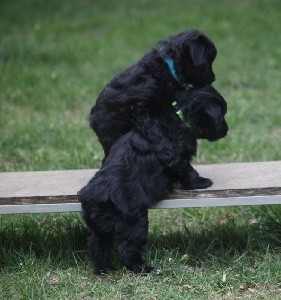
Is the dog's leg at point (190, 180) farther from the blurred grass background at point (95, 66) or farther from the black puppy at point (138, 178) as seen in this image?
the blurred grass background at point (95, 66)

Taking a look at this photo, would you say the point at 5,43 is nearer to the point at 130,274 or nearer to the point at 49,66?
the point at 49,66

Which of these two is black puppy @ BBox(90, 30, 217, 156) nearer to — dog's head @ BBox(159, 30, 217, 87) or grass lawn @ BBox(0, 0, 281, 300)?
dog's head @ BBox(159, 30, 217, 87)

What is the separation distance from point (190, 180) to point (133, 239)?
47 centimetres

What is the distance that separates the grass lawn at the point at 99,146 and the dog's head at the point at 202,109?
0.77 m

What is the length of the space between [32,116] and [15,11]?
570cm

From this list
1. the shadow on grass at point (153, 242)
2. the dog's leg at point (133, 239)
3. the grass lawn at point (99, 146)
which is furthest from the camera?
the shadow on grass at point (153, 242)

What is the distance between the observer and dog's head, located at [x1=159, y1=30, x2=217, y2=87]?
4.32 m

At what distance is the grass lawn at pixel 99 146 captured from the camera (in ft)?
14.4

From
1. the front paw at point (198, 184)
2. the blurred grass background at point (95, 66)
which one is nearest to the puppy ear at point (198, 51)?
the front paw at point (198, 184)

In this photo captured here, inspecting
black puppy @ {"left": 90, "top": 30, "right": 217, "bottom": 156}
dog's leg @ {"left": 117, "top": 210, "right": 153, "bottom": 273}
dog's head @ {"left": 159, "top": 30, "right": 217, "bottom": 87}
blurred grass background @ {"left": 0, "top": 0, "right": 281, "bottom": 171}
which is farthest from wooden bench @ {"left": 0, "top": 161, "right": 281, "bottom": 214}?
blurred grass background @ {"left": 0, "top": 0, "right": 281, "bottom": 171}

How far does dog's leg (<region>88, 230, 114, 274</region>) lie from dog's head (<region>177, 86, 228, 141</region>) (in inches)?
29.7

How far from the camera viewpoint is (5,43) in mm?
10516

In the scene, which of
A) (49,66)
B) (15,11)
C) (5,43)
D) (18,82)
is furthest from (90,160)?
(15,11)

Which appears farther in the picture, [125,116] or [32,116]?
[32,116]
